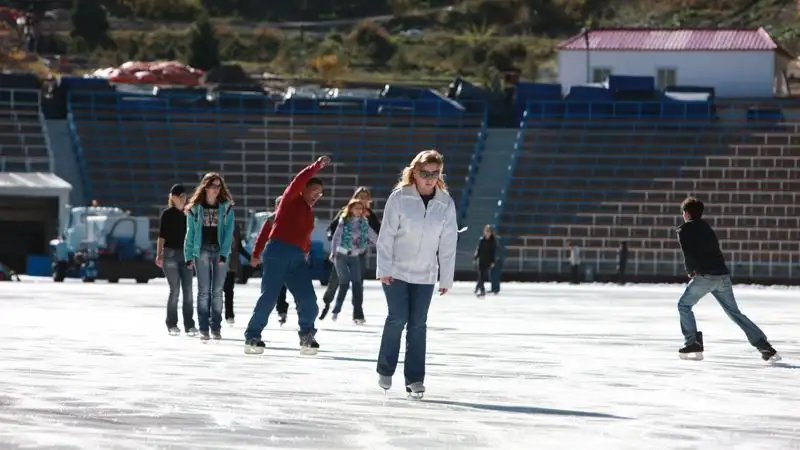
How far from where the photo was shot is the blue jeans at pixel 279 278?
58.8ft

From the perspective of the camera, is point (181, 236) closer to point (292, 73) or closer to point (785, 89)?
point (785, 89)

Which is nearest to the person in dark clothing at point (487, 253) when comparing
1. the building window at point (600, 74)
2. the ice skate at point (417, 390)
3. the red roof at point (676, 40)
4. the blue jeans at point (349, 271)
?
the blue jeans at point (349, 271)

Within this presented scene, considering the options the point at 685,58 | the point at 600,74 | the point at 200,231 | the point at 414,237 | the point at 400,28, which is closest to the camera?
the point at 414,237

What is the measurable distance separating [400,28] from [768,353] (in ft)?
482

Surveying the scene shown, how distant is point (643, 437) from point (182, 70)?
88.6 meters

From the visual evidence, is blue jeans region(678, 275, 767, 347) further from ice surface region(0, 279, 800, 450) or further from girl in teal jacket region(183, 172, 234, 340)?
girl in teal jacket region(183, 172, 234, 340)

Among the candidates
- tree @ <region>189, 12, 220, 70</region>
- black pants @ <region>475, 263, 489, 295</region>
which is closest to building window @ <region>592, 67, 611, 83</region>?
black pants @ <region>475, 263, 489, 295</region>

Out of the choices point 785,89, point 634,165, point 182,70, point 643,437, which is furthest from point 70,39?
point 643,437

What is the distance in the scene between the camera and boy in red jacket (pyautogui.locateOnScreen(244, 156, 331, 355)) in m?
17.8

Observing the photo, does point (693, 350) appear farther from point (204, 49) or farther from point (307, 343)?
point (204, 49)

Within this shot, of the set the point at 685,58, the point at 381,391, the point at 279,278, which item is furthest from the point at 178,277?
the point at 685,58

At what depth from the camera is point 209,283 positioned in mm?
20344

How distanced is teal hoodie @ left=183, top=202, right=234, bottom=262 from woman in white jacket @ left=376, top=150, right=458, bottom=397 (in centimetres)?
615

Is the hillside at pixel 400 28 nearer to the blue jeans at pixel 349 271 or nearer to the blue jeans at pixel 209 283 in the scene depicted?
the blue jeans at pixel 349 271
